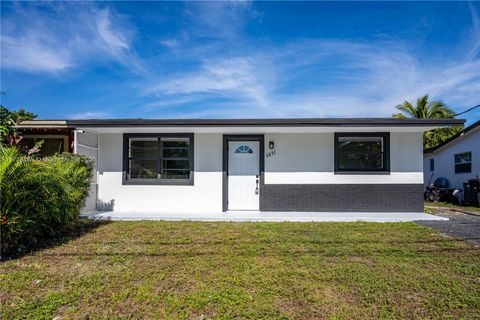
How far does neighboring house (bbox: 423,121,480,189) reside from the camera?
43.3 ft

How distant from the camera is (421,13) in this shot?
409 inches

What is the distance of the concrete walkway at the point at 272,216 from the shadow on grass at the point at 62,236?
26.7 inches

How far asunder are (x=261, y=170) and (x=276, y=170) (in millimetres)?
473

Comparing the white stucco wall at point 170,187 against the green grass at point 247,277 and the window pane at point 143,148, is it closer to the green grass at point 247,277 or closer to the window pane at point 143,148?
the window pane at point 143,148

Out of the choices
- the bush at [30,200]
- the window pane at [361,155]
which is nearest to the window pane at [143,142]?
the bush at [30,200]

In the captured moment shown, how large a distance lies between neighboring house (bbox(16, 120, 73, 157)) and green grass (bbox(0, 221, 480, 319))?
651cm

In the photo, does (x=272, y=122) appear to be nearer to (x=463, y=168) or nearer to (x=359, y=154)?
(x=359, y=154)

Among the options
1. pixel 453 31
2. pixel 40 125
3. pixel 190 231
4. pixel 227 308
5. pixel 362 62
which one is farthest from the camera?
pixel 362 62

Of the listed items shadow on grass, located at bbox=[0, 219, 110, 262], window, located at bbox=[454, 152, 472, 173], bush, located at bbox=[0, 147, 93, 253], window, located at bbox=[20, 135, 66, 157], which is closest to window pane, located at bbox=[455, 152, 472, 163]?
window, located at bbox=[454, 152, 472, 173]

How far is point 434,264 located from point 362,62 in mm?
11127

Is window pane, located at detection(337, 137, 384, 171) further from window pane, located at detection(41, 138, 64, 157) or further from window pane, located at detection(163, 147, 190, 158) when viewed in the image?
window pane, located at detection(41, 138, 64, 157)

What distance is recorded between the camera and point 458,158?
47.9ft

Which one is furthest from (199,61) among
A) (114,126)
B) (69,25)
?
(114,126)

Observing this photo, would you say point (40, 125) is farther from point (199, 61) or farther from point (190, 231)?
point (190, 231)
